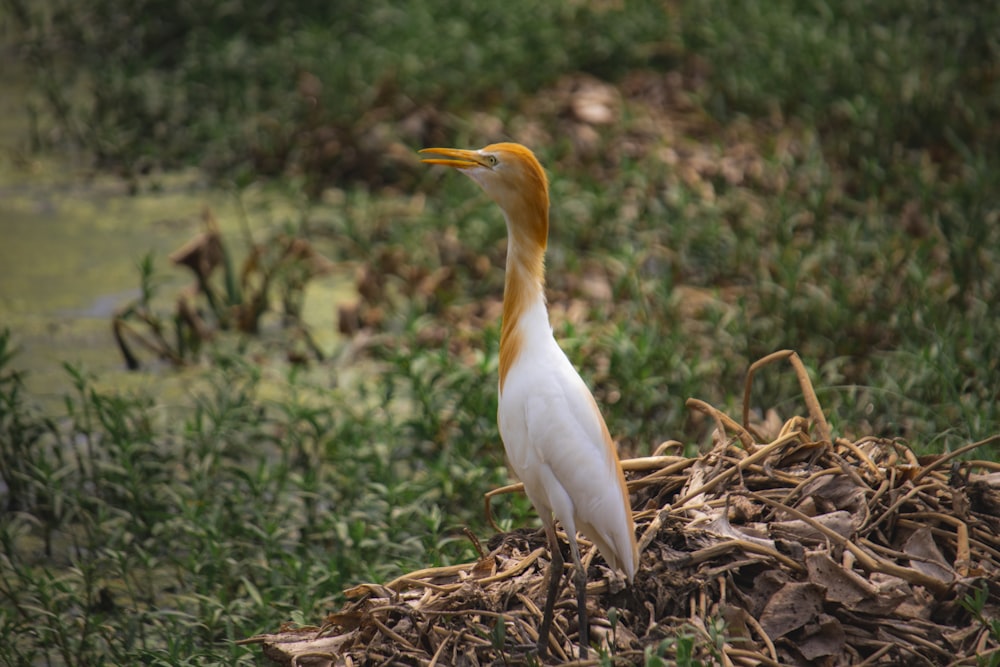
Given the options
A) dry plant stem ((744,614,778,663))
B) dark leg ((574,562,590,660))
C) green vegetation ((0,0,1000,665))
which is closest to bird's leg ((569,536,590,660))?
dark leg ((574,562,590,660))

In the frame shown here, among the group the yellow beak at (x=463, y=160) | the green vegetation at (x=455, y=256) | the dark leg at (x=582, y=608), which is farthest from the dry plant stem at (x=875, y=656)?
the yellow beak at (x=463, y=160)

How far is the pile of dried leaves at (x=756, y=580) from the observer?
219 cm

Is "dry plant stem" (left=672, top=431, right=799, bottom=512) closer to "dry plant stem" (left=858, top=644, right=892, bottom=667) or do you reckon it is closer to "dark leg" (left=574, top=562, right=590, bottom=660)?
"dark leg" (left=574, top=562, right=590, bottom=660)

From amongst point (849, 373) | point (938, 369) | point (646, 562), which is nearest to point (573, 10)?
point (849, 373)

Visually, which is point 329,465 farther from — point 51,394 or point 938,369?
point 938,369

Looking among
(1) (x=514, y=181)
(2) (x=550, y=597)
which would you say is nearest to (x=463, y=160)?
(1) (x=514, y=181)

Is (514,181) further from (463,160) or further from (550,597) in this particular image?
(550,597)

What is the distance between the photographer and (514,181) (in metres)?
2.16

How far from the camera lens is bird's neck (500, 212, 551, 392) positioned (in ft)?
7.26

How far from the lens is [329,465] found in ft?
12.6

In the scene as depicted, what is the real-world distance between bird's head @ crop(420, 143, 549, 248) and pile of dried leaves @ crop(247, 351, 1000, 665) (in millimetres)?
643

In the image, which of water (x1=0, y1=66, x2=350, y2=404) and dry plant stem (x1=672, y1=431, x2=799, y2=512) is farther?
water (x1=0, y1=66, x2=350, y2=404)

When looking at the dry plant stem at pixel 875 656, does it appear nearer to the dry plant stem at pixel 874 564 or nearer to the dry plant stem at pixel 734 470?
the dry plant stem at pixel 874 564

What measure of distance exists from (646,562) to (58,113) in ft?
16.7
